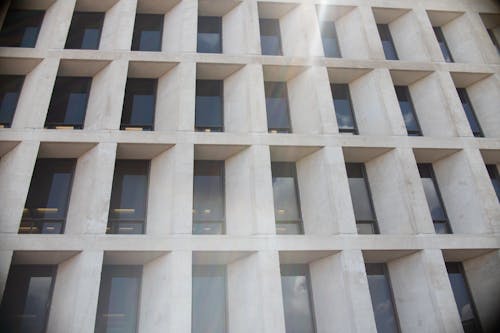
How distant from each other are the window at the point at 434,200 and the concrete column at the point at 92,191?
10856 millimetres

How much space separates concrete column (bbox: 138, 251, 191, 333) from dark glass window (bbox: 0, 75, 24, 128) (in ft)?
25.6

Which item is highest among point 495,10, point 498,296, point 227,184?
point 495,10

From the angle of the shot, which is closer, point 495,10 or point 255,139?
point 255,139

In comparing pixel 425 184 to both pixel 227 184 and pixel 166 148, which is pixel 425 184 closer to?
pixel 227 184

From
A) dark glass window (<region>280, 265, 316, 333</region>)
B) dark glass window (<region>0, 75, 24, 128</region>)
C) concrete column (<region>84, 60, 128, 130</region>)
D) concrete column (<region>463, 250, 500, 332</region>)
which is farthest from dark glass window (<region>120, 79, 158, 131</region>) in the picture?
concrete column (<region>463, 250, 500, 332</region>)

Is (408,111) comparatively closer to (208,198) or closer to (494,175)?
(494,175)

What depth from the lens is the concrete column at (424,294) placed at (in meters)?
10.8

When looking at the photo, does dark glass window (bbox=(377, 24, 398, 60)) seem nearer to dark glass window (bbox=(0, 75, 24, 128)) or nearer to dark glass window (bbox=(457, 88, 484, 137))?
dark glass window (bbox=(457, 88, 484, 137))

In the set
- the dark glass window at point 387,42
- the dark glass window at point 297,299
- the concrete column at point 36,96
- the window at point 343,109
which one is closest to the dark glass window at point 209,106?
the window at point 343,109

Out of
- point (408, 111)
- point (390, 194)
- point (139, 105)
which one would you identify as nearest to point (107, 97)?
point (139, 105)

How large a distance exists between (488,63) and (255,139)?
10.4 metres

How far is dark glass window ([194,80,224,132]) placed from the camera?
14.2m

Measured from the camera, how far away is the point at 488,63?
15.6m

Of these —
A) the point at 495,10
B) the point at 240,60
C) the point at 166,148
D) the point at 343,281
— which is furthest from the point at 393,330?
the point at 495,10
